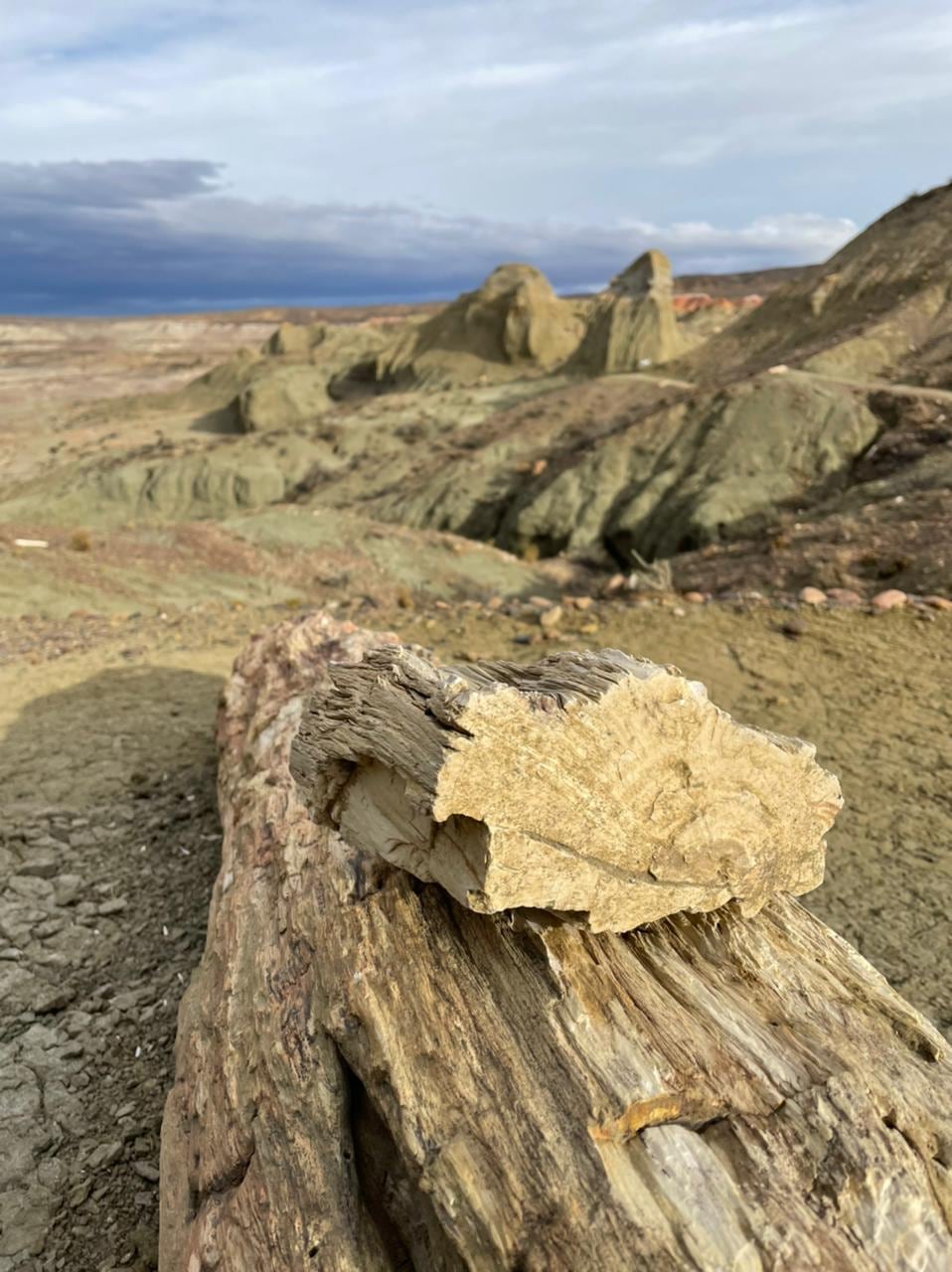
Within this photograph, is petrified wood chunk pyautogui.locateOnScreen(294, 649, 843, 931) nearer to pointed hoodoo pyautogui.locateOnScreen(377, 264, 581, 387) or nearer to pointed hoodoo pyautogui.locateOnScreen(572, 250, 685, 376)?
pointed hoodoo pyautogui.locateOnScreen(572, 250, 685, 376)

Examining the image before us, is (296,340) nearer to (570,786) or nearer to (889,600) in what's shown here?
(889,600)

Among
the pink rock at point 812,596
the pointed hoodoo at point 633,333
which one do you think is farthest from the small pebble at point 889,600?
the pointed hoodoo at point 633,333

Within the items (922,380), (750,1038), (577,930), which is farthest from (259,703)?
(922,380)

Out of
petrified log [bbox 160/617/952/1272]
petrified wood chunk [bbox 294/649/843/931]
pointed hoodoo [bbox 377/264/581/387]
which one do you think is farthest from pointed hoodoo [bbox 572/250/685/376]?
petrified log [bbox 160/617/952/1272]

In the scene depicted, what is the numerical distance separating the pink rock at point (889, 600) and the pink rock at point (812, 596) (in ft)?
1.61

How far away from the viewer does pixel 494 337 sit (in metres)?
33.8

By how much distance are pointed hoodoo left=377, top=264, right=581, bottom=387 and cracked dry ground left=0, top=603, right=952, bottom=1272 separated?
25.8 meters

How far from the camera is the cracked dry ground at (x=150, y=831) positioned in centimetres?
Answer: 335

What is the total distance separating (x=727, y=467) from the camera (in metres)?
16.5

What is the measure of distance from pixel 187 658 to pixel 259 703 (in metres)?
3.27

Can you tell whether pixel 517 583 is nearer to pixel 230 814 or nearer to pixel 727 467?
pixel 727 467

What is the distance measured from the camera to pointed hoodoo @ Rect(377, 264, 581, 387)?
32438 mm

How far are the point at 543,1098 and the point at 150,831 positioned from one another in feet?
12.7

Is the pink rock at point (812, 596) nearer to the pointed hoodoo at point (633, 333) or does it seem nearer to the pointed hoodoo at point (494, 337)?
the pointed hoodoo at point (633, 333)
